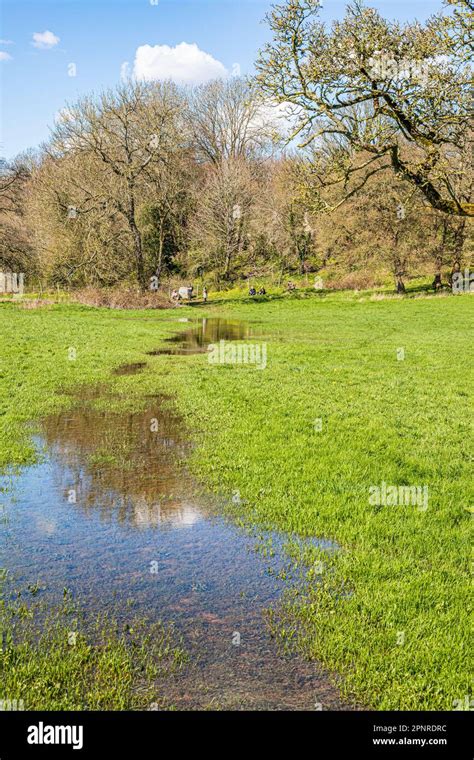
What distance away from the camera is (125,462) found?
922cm

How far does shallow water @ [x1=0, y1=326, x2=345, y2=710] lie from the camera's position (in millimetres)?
4336

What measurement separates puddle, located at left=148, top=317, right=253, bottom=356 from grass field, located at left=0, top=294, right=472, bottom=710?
3.91 ft

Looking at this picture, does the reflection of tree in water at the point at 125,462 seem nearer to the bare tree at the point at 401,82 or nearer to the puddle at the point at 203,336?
the bare tree at the point at 401,82

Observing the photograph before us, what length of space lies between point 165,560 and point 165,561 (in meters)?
0.02

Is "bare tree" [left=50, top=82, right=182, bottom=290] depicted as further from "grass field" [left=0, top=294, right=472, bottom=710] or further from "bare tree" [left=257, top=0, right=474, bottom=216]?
"bare tree" [left=257, top=0, right=474, bottom=216]

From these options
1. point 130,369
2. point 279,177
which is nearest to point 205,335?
point 130,369

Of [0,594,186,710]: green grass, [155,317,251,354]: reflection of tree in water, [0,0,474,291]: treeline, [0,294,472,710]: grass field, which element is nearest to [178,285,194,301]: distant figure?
[0,0,474,291]: treeline

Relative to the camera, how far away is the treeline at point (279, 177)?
32.9 feet

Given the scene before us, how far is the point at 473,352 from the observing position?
20734mm

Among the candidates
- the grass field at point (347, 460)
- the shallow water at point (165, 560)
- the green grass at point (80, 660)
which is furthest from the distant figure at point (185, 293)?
the green grass at point (80, 660)

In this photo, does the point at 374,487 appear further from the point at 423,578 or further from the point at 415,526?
the point at 423,578

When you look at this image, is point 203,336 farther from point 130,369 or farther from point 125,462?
point 125,462

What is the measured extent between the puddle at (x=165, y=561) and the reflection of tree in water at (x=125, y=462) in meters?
0.03
